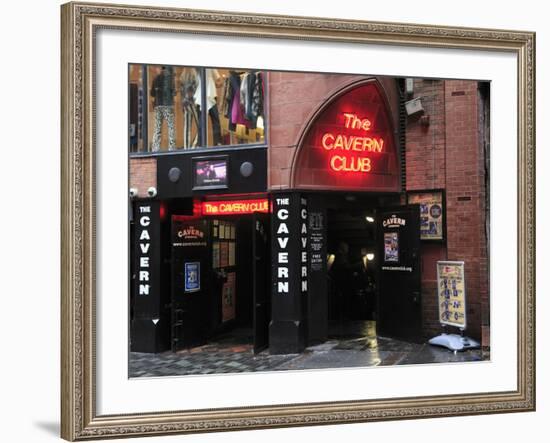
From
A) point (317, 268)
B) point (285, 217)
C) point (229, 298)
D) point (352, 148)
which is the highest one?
point (352, 148)

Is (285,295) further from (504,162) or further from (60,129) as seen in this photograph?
(60,129)

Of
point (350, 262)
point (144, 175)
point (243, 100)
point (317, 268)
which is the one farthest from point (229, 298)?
point (243, 100)

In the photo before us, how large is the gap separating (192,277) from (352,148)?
9.57ft

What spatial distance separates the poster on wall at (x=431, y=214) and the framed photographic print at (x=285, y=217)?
0.03 meters

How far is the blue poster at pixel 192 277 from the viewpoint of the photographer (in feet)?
30.4

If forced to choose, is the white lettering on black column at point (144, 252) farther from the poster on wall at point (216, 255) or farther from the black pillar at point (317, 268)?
the black pillar at point (317, 268)

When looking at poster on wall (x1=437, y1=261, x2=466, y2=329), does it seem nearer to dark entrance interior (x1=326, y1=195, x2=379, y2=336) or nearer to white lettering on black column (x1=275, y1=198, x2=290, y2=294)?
dark entrance interior (x1=326, y1=195, x2=379, y2=336)

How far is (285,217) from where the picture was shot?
8875 millimetres

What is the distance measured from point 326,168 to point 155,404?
471 cm

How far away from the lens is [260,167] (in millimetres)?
9172

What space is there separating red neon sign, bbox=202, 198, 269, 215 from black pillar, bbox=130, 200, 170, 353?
1224 millimetres

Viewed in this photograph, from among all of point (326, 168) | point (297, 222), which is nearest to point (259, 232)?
point (297, 222)

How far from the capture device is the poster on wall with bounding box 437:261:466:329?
345 inches

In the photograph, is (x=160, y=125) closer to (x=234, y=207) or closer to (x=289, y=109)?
(x=234, y=207)
